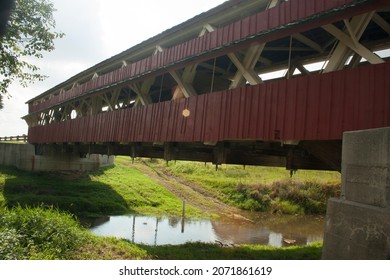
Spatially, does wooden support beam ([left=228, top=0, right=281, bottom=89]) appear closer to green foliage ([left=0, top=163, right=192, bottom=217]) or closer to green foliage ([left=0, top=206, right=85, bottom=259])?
green foliage ([left=0, top=206, right=85, bottom=259])

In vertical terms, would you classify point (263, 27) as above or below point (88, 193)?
above

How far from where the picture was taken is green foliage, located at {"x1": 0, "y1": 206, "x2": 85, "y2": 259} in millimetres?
7277

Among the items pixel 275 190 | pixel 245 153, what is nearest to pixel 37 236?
pixel 245 153

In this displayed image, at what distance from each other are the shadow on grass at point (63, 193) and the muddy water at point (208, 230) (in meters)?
1.62

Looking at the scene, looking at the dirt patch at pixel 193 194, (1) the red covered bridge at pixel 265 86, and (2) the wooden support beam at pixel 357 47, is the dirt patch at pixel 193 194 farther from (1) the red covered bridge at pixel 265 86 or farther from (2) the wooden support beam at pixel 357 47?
(2) the wooden support beam at pixel 357 47

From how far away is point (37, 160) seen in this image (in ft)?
85.7

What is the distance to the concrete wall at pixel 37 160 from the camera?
86.0 feet

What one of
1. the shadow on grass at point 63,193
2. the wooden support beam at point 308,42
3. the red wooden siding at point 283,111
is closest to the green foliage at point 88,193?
the shadow on grass at point 63,193

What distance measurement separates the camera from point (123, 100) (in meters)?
20.7

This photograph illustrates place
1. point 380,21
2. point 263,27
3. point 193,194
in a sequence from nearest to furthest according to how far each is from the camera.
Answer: point 380,21, point 263,27, point 193,194

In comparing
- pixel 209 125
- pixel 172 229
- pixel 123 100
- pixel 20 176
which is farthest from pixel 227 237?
pixel 20 176

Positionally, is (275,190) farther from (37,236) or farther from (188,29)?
(37,236)

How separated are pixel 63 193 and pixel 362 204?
64.1 ft

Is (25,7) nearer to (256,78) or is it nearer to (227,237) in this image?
(256,78)
